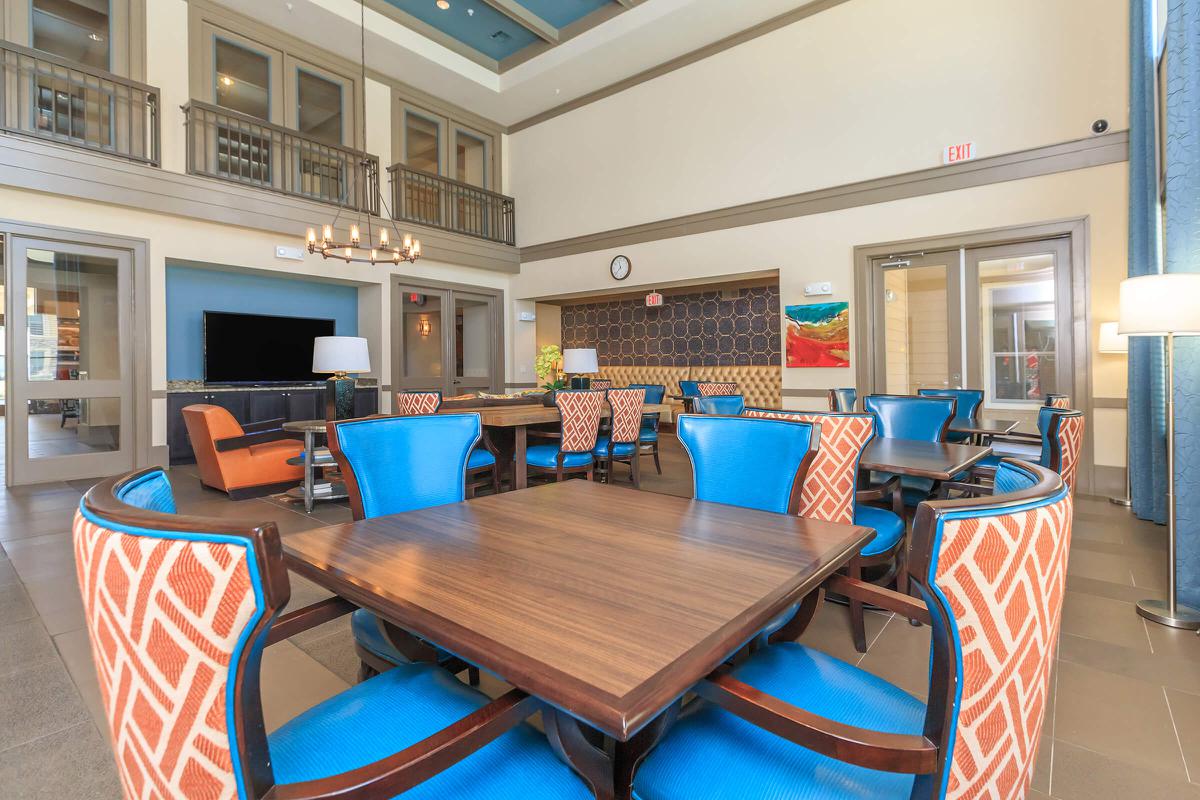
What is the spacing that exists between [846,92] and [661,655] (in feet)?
22.0

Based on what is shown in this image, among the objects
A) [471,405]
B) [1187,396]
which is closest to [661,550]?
[1187,396]

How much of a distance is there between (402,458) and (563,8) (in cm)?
685

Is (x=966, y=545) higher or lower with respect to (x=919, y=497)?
higher

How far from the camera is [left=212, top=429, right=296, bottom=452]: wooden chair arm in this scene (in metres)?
4.41

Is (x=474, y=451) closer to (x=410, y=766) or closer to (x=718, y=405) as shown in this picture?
(x=718, y=405)

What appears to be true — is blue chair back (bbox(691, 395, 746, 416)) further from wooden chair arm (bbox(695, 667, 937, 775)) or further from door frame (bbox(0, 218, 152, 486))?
door frame (bbox(0, 218, 152, 486))

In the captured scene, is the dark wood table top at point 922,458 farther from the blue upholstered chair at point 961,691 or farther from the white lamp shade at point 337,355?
the white lamp shade at point 337,355

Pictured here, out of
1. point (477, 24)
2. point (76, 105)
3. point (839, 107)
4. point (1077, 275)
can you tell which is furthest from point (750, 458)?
point (477, 24)

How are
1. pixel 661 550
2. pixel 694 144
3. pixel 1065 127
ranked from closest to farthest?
pixel 661 550, pixel 1065 127, pixel 694 144

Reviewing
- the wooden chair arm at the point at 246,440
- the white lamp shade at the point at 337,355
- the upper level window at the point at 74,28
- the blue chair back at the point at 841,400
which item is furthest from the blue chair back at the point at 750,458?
the upper level window at the point at 74,28

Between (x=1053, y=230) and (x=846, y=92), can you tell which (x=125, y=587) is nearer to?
(x=1053, y=230)

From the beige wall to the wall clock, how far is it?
1.75 feet

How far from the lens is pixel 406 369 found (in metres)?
8.04

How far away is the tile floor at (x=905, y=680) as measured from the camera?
145 cm
